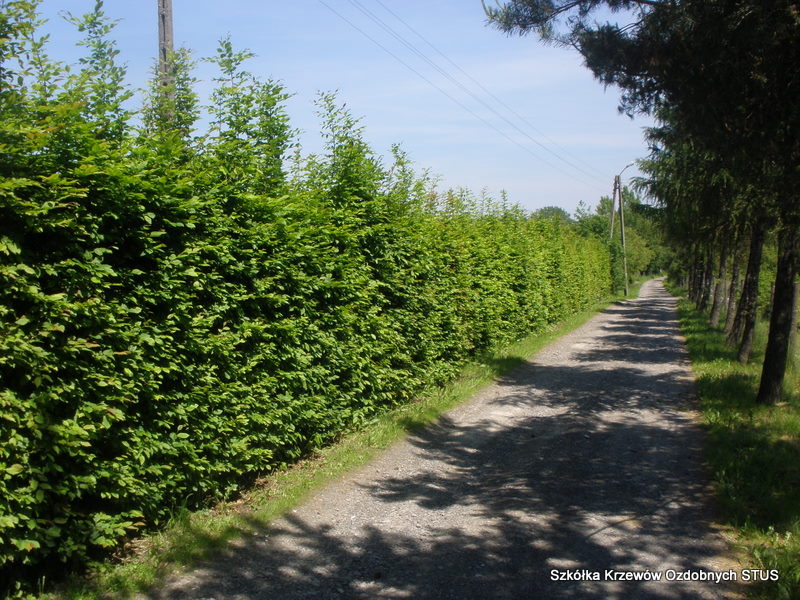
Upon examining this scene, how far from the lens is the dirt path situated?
4.38 metres

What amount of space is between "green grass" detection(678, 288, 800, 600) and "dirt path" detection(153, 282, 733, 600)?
0.23 metres

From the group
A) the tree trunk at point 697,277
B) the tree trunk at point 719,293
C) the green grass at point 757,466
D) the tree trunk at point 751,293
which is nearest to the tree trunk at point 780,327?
the green grass at point 757,466

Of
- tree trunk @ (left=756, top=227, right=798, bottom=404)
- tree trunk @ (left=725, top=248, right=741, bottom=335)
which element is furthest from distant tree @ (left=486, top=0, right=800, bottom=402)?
tree trunk @ (left=725, top=248, right=741, bottom=335)

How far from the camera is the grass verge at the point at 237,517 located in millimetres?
4086

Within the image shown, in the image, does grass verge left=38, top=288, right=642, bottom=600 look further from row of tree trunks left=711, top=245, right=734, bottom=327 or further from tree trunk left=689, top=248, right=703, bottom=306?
tree trunk left=689, top=248, right=703, bottom=306

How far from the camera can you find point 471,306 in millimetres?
12219

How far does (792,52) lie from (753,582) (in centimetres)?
506

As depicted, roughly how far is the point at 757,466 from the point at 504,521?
2940 mm

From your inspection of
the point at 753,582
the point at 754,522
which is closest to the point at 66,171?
the point at 753,582

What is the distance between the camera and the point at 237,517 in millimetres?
5312

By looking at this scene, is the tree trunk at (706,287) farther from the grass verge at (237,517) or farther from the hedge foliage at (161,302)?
the hedge foliage at (161,302)

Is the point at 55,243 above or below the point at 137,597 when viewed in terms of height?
above

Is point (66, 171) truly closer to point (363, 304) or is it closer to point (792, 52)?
point (363, 304)

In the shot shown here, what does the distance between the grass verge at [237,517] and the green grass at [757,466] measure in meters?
3.70
